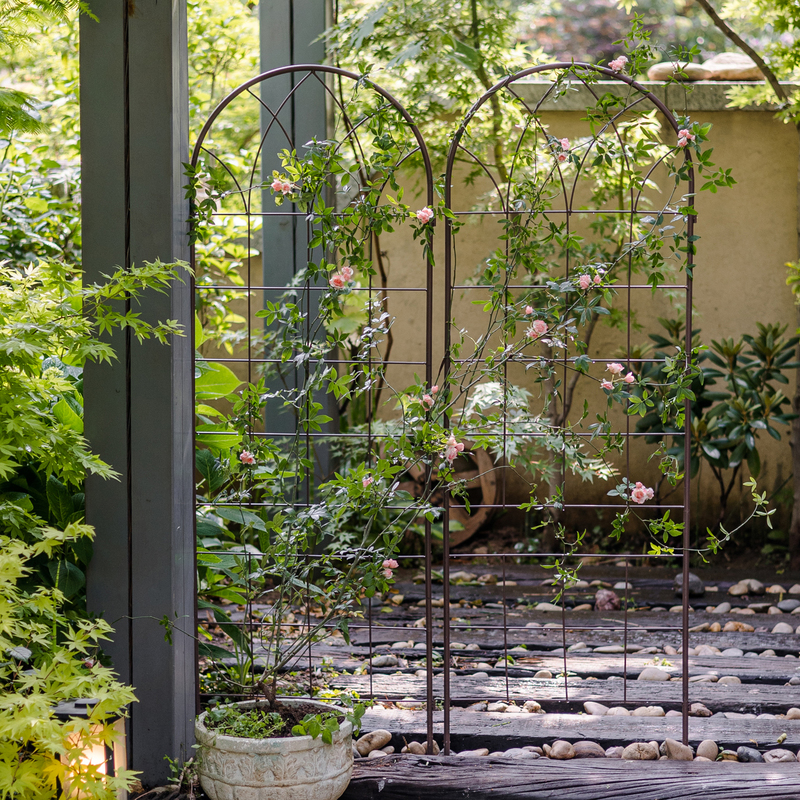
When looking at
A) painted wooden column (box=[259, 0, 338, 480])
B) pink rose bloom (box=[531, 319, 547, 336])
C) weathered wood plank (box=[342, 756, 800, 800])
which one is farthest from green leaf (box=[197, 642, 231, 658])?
painted wooden column (box=[259, 0, 338, 480])

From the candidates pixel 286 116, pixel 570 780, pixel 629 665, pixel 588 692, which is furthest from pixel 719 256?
pixel 570 780

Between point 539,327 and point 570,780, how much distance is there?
4.26 feet

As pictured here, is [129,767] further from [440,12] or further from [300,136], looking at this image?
[440,12]

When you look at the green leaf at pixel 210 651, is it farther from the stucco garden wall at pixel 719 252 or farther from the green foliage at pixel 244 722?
the stucco garden wall at pixel 719 252

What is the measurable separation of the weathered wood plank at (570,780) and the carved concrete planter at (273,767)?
0.71ft

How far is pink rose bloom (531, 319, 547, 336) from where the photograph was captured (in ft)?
7.76

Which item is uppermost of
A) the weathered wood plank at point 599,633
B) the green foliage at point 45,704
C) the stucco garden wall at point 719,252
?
the stucco garden wall at point 719,252

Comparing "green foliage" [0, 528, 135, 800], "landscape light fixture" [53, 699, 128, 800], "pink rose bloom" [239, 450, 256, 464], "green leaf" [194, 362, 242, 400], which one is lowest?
"landscape light fixture" [53, 699, 128, 800]

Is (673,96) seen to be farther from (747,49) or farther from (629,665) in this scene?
(629,665)

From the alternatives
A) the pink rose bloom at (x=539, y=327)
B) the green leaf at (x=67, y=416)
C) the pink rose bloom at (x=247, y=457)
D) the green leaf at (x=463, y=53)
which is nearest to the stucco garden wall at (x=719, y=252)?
the green leaf at (x=463, y=53)

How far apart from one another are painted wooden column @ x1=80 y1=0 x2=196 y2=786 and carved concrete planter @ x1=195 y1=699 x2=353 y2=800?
28 cm

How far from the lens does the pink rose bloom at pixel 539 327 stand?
237 cm

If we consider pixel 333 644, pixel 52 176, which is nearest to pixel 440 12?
pixel 52 176

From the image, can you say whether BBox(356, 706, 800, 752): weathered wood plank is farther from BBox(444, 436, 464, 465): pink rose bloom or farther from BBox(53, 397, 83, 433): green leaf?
BBox(53, 397, 83, 433): green leaf
